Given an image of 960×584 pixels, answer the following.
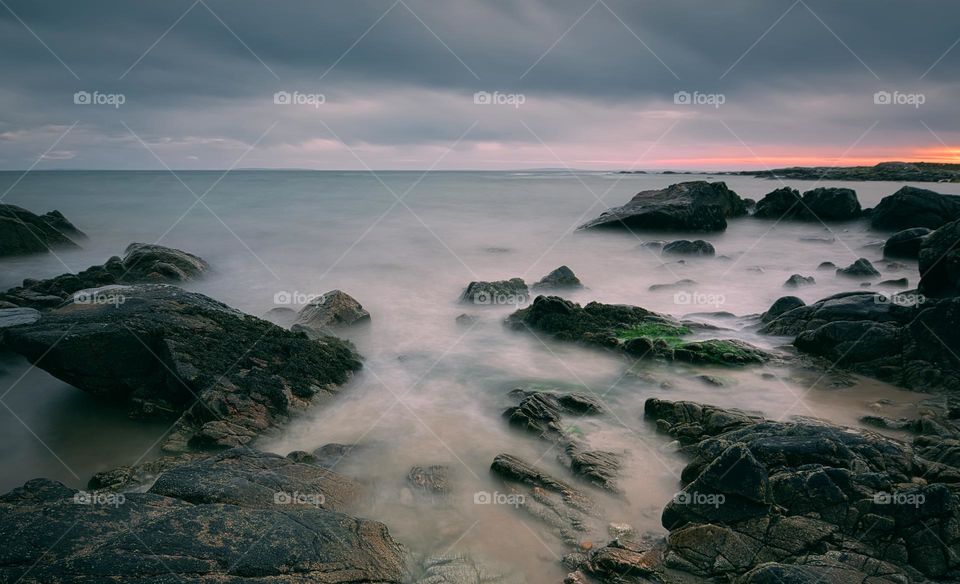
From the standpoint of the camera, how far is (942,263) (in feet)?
35.9

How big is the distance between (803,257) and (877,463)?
60.8ft

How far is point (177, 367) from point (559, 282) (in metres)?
10.8

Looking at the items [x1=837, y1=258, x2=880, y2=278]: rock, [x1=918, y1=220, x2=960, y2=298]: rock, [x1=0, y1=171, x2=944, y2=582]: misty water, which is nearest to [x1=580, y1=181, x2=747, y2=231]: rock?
[x1=0, y1=171, x2=944, y2=582]: misty water

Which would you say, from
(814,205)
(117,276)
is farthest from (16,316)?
(814,205)

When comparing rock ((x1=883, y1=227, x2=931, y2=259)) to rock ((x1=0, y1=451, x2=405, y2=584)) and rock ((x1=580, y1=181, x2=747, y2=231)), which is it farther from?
rock ((x1=0, y1=451, x2=405, y2=584))

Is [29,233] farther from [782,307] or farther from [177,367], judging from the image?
[782,307]

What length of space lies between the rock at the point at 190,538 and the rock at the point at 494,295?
955 centimetres

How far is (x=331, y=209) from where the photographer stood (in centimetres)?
3841

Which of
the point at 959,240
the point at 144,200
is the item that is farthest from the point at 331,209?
the point at 959,240

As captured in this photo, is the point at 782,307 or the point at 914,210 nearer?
the point at 782,307

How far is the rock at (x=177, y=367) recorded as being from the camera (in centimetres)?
755

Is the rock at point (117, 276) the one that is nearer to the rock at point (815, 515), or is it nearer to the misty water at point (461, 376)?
the misty water at point (461, 376)

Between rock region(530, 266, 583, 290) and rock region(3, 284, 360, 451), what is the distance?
833 cm

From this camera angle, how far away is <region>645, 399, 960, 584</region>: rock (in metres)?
4.53
